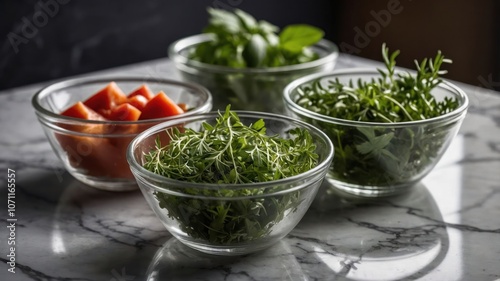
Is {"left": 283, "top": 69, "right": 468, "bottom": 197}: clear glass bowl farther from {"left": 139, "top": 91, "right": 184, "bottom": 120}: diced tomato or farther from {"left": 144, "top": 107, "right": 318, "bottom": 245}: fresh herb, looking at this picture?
{"left": 139, "top": 91, "right": 184, "bottom": 120}: diced tomato

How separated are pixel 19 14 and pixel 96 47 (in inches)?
12.6

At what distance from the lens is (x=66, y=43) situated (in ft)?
7.77

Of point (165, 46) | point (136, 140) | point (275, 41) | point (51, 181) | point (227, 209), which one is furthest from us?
point (165, 46)

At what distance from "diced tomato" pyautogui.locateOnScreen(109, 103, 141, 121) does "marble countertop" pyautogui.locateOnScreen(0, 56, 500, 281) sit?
139mm

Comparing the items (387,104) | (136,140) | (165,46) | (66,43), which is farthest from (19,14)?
(387,104)

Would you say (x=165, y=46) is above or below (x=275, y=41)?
below

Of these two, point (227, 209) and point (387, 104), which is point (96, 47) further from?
point (227, 209)

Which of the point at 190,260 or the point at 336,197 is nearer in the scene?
the point at 190,260

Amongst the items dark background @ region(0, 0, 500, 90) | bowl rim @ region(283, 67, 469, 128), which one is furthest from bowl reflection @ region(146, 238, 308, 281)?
dark background @ region(0, 0, 500, 90)

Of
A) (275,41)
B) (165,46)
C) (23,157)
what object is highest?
(275,41)

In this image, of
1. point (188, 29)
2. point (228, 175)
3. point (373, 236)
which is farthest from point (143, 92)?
point (188, 29)

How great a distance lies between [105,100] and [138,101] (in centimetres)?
8

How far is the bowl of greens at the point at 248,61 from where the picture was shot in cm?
167

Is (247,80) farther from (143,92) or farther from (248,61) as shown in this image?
(143,92)
